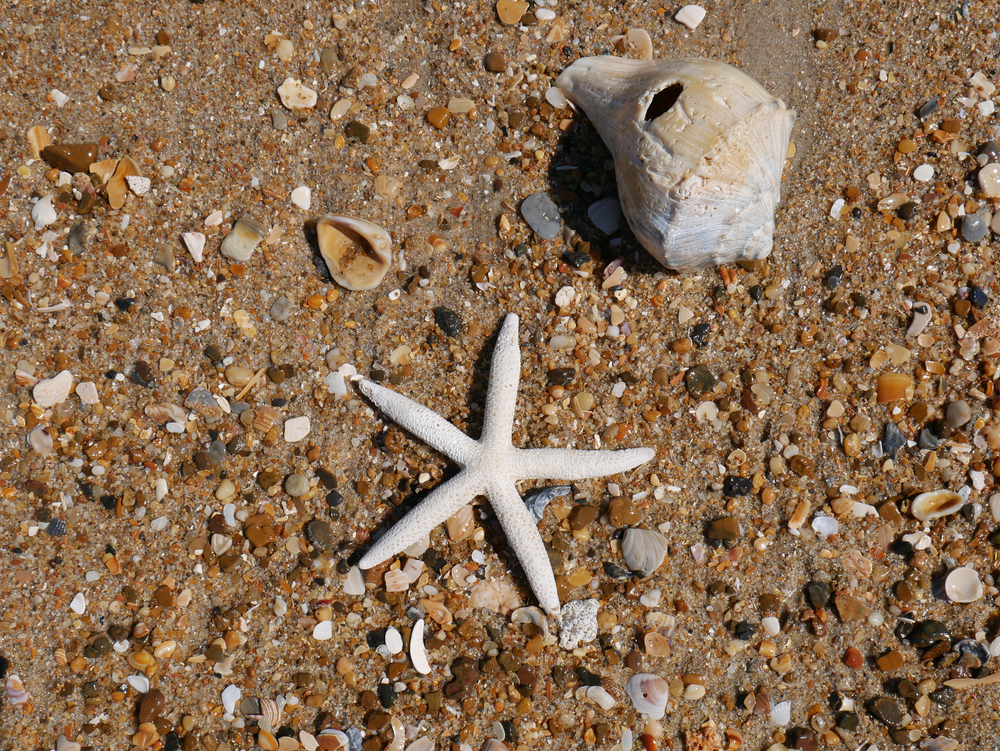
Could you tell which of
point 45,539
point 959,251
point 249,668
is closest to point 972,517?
point 959,251

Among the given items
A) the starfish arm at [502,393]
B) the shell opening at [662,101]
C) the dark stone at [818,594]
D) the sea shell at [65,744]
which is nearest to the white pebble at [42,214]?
the starfish arm at [502,393]

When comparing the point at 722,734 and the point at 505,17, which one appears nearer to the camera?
the point at 722,734

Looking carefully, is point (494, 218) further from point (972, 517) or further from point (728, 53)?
point (972, 517)

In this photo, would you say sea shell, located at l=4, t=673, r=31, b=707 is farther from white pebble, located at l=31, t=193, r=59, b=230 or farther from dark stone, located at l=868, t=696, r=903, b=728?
dark stone, located at l=868, t=696, r=903, b=728

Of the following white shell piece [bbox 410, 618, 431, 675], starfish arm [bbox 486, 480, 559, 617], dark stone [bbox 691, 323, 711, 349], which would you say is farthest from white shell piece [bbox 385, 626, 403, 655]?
dark stone [bbox 691, 323, 711, 349]

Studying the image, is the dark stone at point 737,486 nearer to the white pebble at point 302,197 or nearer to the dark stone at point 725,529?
the dark stone at point 725,529
